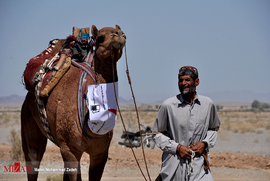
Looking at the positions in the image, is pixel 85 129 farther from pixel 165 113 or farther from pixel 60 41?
pixel 60 41

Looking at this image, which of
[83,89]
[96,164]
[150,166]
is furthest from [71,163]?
[150,166]

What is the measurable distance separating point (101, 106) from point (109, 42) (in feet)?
2.93


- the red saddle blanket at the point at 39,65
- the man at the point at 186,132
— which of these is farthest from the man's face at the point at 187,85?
the red saddle blanket at the point at 39,65

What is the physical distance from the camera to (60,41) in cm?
666

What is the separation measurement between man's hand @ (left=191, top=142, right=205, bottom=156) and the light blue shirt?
76 millimetres

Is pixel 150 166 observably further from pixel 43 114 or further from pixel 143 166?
pixel 43 114

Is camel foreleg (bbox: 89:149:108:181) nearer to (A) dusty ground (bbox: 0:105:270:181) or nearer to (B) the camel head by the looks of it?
(B) the camel head

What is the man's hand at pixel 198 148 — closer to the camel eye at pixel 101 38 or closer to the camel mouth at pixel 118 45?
the camel mouth at pixel 118 45

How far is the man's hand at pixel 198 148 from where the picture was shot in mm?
4105

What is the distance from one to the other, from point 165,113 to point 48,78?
2.33 m

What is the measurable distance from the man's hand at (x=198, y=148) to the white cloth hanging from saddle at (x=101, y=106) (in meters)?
1.33

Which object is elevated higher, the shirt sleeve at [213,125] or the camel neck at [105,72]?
the camel neck at [105,72]

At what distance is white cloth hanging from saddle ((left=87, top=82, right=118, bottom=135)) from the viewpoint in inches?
190

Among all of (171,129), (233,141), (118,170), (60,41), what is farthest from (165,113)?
(233,141)
